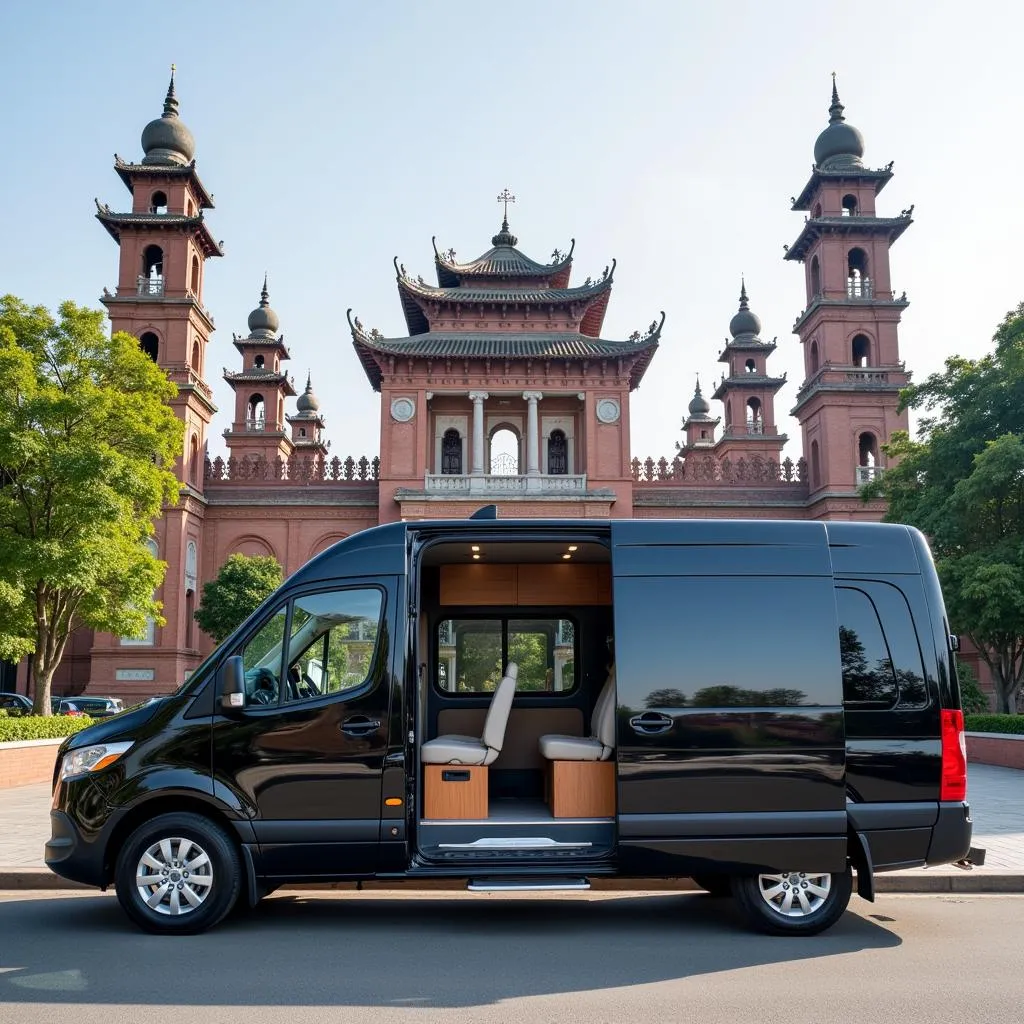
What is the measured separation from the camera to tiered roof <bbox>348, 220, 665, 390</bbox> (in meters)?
37.4

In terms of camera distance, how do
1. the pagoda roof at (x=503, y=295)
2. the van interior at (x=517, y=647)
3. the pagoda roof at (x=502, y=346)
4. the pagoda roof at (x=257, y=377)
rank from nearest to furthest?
1. the van interior at (x=517, y=647)
2. the pagoda roof at (x=502, y=346)
3. the pagoda roof at (x=503, y=295)
4. the pagoda roof at (x=257, y=377)

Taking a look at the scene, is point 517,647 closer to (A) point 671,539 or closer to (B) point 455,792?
(B) point 455,792

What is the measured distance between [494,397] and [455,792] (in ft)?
107

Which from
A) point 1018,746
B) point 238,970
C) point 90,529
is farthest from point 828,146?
point 238,970

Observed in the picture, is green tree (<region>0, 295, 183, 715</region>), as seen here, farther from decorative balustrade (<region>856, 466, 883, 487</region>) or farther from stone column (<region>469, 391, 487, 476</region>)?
decorative balustrade (<region>856, 466, 883, 487</region>)

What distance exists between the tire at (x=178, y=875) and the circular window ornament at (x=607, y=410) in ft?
107

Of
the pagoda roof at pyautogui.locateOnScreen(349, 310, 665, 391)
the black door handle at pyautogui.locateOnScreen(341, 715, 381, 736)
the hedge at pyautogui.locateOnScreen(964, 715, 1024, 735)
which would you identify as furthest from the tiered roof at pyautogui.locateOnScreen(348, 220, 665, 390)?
the black door handle at pyautogui.locateOnScreen(341, 715, 381, 736)

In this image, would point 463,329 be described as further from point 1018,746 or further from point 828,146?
point 1018,746

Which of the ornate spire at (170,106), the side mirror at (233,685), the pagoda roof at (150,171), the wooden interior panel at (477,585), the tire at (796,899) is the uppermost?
the ornate spire at (170,106)

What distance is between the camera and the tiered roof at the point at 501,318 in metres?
37.4

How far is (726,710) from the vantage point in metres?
6.07

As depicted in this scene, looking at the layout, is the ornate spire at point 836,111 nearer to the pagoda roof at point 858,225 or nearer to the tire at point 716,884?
the pagoda roof at point 858,225

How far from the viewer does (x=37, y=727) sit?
1623 centimetres

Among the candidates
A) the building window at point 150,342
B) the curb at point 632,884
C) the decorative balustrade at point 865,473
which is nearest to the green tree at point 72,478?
the curb at point 632,884
